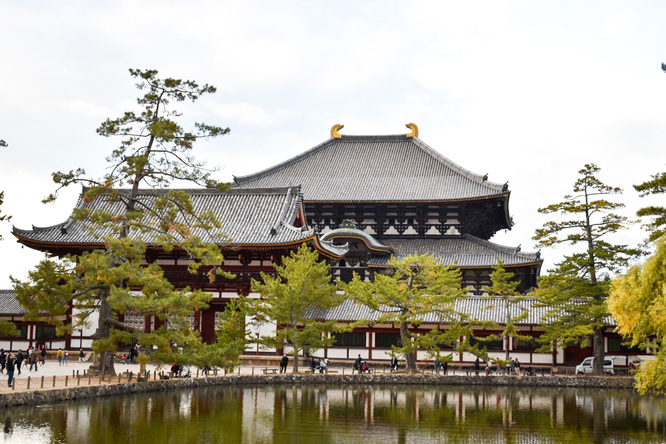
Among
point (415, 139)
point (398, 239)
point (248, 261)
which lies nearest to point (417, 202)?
point (398, 239)

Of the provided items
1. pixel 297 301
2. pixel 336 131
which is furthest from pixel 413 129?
pixel 297 301

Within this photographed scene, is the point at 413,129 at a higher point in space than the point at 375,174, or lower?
higher

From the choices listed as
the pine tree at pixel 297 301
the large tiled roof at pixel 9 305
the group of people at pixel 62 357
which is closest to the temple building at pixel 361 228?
the pine tree at pixel 297 301

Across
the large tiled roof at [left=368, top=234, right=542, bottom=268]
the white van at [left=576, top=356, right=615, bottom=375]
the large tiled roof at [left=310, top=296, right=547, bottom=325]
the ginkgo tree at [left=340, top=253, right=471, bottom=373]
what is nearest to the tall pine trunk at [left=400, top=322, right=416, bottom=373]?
the ginkgo tree at [left=340, top=253, right=471, bottom=373]

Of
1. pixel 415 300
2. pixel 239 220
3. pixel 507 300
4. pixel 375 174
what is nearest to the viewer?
pixel 415 300

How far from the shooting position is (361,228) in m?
62.8

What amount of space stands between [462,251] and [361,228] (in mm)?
8964

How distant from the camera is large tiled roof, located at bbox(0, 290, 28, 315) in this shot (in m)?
49.8

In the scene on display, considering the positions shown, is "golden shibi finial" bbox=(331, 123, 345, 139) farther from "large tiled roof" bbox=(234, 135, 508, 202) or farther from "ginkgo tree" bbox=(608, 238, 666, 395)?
"ginkgo tree" bbox=(608, 238, 666, 395)

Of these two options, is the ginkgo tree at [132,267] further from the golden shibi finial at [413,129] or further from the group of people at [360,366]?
the golden shibi finial at [413,129]

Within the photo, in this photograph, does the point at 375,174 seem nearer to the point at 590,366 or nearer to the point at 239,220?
the point at 239,220

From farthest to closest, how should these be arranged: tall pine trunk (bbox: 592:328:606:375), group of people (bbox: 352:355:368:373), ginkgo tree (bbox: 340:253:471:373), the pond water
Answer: tall pine trunk (bbox: 592:328:606:375)
group of people (bbox: 352:355:368:373)
ginkgo tree (bbox: 340:253:471:373)
the pond water

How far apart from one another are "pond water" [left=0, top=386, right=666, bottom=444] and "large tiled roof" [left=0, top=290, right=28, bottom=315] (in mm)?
19717

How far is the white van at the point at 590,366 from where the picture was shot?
4603 centimetres
